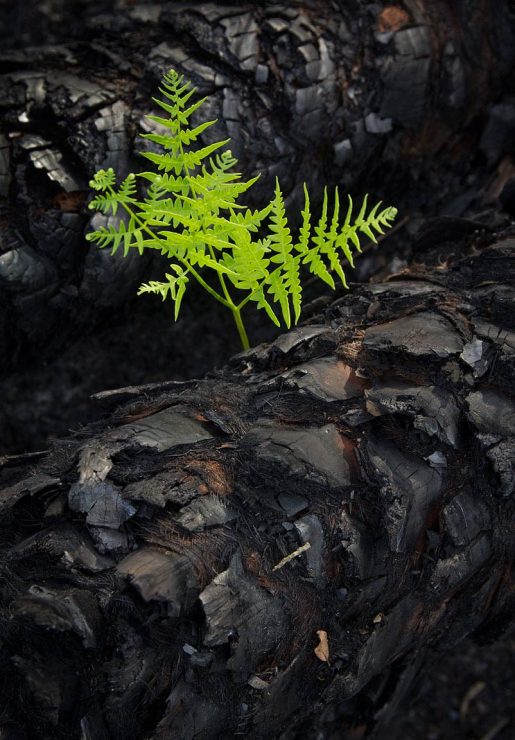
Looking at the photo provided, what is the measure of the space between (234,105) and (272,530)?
1.85 metres

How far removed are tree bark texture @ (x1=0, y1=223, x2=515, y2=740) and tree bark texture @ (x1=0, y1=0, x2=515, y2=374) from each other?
82 centimetres

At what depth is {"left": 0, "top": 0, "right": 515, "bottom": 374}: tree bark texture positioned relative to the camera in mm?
2887

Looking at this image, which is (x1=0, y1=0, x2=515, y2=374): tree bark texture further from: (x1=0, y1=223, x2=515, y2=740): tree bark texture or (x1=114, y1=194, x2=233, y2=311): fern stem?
(x1=0, y1=223, x2=515, y2=740): tree bark texture

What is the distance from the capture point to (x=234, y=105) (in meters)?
3.05

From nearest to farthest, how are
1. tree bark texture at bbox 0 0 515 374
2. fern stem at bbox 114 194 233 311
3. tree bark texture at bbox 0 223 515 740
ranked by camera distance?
tree bark texture at bbox 0 223 515 740 → fern stem at bbox 114 194 233 311 → tree bark texture at bbox 0 0 515 374

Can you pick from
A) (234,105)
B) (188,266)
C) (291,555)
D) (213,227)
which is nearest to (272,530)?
(291,555)

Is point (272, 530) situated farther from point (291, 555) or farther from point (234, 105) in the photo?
point (234, 105)

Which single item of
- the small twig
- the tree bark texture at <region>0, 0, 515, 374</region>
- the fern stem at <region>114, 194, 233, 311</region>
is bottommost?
the small twig

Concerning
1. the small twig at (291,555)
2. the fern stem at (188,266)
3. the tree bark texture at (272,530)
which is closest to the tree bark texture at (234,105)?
the fern stem at (188,266)

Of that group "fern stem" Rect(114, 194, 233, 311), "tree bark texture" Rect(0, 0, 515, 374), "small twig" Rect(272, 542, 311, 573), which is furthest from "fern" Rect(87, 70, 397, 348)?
"small twig" Rect(272, 542, 311, 573)

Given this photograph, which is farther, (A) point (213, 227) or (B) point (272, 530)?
(A) point (213, 227)

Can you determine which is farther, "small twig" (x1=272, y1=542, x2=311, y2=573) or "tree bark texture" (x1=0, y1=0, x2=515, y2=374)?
"tree bark texture" (x1=0, y1=0, x2=515, y2=374)

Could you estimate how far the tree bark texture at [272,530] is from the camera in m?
1.87

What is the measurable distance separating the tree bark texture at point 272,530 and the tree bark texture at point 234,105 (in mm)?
817
